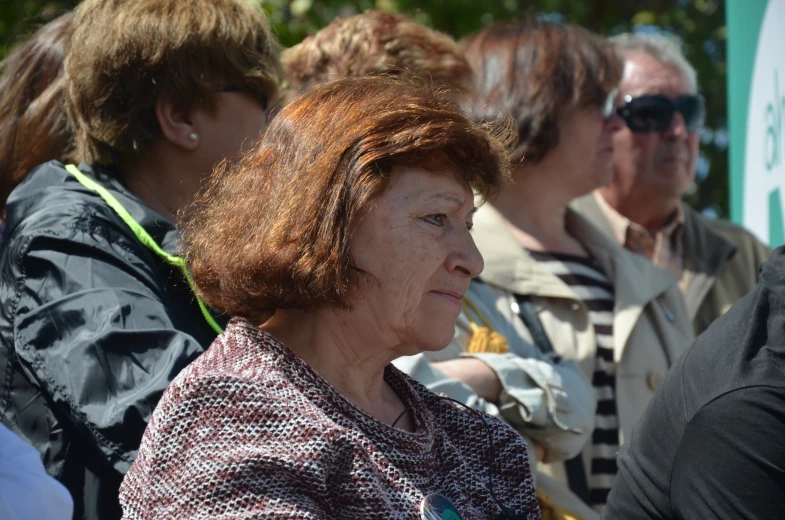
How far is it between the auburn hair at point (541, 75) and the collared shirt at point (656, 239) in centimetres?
106

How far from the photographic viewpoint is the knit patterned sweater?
1.69 metres

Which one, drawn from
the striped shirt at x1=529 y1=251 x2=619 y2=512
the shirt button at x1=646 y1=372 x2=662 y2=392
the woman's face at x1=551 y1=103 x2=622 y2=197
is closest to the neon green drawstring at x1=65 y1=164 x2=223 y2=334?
the striped shirt at x1=529 y1=251 x2=619 y2=512

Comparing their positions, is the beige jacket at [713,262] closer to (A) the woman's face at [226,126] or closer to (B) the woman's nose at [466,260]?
(A) the woman's face at [226,126]

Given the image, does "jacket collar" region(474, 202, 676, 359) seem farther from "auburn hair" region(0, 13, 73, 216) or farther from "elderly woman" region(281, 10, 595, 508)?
"auburn hair" region(0, 13, 73, 216)

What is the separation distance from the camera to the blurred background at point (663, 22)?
823 cm

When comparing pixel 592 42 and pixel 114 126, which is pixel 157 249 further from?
pixel 592 42

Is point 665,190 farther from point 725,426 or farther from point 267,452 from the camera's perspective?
point 267,452

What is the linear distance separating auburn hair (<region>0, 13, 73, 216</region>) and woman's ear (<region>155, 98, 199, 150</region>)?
0.37 metres

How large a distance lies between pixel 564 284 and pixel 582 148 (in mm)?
545

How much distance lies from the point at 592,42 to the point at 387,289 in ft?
6.97

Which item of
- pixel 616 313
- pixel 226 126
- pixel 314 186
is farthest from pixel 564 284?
pixel 314 186

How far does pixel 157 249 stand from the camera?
237 cm

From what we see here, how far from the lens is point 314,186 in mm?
1915

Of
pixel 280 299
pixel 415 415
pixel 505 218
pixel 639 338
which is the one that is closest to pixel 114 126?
pixel 280 299
